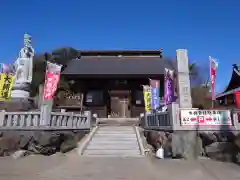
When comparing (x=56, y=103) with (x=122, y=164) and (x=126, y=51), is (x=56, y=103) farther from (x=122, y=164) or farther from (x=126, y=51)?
(x=122, y=164)

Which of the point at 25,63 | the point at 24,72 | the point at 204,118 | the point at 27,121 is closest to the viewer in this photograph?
the point at 27,121

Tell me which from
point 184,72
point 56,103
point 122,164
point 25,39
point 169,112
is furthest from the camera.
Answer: point 56,103

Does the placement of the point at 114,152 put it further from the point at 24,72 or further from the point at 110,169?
the point at 24,72

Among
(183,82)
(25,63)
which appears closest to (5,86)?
(25,63)

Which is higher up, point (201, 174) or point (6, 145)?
point (6, 145)

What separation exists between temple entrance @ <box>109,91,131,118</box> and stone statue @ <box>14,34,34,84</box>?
1133cm

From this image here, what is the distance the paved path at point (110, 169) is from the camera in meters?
6.52

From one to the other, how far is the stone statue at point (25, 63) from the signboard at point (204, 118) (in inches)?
336

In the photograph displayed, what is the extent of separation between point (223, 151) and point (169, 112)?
2.62 m

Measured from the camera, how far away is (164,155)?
8945 millimetres

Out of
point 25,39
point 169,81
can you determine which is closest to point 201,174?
point 169,81

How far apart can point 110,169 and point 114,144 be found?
3948 millimetres

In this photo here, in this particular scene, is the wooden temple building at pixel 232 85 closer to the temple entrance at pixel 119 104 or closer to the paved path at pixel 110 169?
the temple entrance at pixel 119 104

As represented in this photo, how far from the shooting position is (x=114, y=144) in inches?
446
